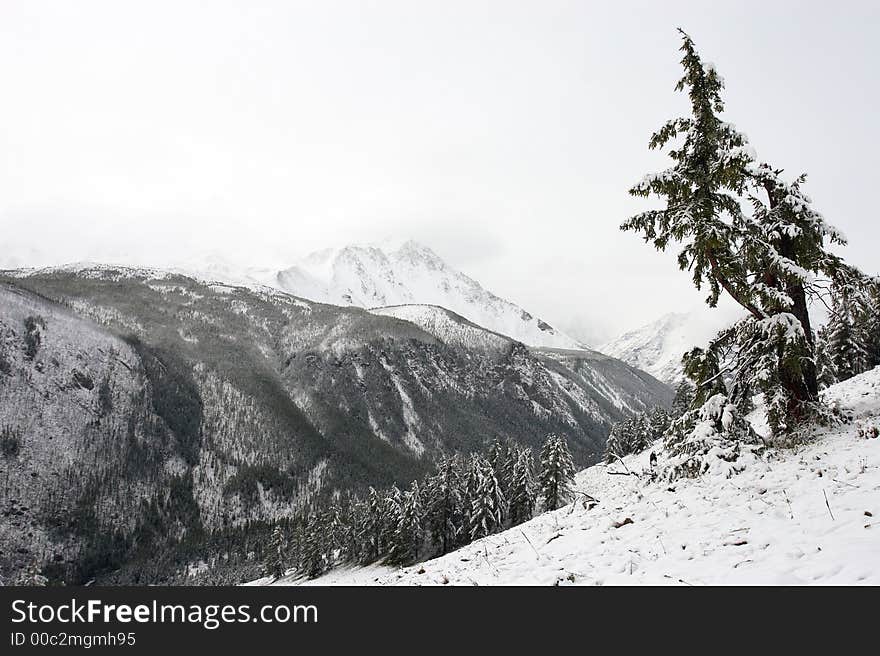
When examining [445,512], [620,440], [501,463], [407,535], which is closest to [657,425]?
[620,440]

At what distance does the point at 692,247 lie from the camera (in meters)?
11.5

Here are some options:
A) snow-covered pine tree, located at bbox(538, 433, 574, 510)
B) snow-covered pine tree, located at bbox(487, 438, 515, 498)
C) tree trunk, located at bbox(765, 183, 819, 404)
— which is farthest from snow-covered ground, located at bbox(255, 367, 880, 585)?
snow-covered pine tree, located at bbox(487, 438, 515, 498)

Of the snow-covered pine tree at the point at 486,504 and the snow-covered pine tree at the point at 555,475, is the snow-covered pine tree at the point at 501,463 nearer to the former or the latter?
the snow-covered pine tree at the point at 486,504

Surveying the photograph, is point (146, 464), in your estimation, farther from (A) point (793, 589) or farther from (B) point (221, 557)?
Answer: (A) point (793, 589)

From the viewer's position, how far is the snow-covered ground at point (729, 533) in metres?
6.38

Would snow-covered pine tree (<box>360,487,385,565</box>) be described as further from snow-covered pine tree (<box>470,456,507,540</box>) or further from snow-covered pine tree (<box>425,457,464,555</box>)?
snow-covered pine tree (<box>470,456,507,540</box>)

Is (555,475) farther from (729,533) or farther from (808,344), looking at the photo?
(729,533)

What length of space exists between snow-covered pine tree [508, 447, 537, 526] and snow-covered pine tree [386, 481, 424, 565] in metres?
11.6

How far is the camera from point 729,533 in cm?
784

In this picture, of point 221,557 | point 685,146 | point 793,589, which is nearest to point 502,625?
point 793,589

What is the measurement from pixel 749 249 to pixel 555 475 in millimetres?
46369

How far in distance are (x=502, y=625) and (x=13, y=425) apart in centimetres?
21134

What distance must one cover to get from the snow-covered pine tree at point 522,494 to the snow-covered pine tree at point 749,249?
1778 inches

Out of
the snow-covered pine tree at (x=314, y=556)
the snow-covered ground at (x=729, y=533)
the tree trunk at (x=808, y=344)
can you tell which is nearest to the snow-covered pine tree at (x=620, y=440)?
the snow-covered pine tree at (x=314, y=556)
